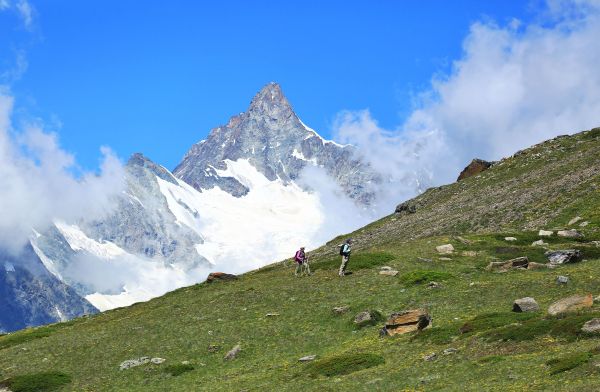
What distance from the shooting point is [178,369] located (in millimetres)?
42500

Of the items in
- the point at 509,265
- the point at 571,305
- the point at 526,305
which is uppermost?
the point at 509,265

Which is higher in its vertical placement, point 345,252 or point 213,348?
point 345,252

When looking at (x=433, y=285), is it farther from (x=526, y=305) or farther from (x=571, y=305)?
(x=571, y=305)

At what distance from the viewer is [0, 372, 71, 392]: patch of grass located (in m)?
42.2

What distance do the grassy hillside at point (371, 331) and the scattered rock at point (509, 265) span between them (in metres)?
0.81

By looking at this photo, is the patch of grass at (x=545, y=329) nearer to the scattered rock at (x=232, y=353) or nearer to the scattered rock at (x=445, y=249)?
the scattered rock at (x=232, y=353)

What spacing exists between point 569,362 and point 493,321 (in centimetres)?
968

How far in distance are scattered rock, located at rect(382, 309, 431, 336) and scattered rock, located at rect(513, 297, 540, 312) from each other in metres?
4.88

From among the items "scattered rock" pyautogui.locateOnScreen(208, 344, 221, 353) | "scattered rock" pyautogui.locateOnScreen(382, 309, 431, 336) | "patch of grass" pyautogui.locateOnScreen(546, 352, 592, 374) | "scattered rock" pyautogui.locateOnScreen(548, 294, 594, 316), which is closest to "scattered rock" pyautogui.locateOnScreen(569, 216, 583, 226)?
"scattered rock" pyautogui.locateOnScreen(382, 309, 431, 336)

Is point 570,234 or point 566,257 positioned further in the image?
point 570,234

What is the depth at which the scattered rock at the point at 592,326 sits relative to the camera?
31.7 m

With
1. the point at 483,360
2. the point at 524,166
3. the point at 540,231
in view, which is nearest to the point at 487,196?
the point at 524,166

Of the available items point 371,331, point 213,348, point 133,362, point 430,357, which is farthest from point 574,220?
point 133,362

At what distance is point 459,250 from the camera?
66.1 meters
